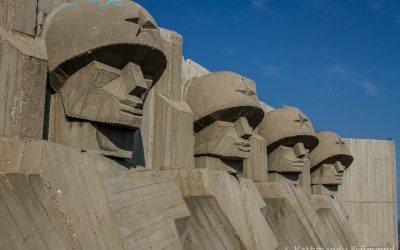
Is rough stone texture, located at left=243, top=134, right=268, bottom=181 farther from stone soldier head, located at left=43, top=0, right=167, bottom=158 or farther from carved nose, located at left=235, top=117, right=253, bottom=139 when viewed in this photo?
stone soldier head, located at left=43, top=0, right=167, bottom=158

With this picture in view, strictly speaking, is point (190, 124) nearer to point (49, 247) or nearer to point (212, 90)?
point (212, 90)

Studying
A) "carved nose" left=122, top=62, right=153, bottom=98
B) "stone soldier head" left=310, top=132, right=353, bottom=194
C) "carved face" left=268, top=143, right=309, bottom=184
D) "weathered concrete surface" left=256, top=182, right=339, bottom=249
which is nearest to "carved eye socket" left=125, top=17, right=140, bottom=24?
"carved nose" left=122, top=62, right=153, bottom=98

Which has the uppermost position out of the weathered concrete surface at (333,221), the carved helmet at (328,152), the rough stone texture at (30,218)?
the carved helmet at (328,152)

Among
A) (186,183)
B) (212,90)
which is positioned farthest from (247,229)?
(212,90)

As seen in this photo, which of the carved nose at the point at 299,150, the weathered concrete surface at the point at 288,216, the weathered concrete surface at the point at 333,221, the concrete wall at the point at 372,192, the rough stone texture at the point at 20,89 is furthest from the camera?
the concrete wall at the point at 372,192

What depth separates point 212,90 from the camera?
6539 mm

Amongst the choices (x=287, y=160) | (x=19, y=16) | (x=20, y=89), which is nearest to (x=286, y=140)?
(x=287, y=160)

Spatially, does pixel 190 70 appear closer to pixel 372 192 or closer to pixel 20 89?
pixel 20 89

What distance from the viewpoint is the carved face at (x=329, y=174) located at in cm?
1027

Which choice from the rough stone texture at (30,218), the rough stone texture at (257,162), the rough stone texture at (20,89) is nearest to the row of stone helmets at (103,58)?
the rough stone texture at (20,89)

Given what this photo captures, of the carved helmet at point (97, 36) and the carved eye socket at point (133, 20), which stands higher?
the carved eye socket at point (133, 20)

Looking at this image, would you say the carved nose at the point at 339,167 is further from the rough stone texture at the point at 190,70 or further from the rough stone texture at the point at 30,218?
the rough stone texture at the point at 30,218

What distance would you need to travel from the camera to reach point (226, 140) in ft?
21.1

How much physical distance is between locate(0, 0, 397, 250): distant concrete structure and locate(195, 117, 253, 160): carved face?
0.01 meters
